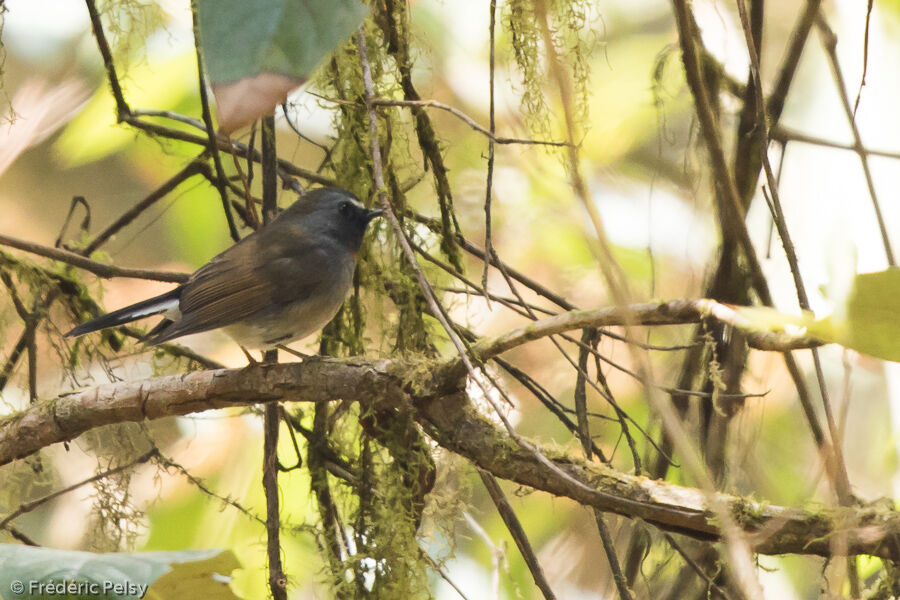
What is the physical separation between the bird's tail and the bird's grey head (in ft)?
1.57

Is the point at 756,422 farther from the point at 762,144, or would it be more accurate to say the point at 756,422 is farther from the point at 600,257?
the point at 600,257

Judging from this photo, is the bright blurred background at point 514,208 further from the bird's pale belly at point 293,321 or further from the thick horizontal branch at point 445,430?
the thick horizontal branch at point 445,430

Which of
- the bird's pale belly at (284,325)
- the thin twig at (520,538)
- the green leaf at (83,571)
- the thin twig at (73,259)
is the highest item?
the thin twig at (73,259)

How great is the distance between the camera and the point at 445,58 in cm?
342

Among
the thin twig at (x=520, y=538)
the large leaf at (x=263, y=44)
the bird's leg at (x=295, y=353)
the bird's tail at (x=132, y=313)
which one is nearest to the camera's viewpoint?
the large leaf at (x=263, y=44)

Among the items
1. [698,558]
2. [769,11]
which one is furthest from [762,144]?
[769,11]

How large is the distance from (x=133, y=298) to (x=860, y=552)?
3164 millimetres

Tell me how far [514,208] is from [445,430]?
1.82 m

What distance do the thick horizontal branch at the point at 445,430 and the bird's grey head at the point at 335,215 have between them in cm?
74

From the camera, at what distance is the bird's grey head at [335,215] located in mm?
2631

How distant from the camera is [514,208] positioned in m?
3.52

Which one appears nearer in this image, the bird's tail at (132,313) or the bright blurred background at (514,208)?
the bird's tail at (132,313)

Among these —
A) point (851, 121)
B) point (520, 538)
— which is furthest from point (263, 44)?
point (520, 538)

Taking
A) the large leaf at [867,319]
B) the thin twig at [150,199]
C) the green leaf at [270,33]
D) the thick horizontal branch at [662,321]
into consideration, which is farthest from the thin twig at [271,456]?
the large leaf at [867,319]
